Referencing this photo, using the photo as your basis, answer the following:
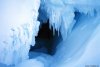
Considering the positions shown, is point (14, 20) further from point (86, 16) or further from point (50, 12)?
point (86, 16)

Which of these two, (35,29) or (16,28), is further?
(35,29)

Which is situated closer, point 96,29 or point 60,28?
point 96,29

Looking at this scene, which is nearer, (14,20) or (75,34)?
(14,20)

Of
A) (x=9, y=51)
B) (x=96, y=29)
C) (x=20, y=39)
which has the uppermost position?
(x=96, y=29)

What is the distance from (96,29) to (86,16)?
548mm

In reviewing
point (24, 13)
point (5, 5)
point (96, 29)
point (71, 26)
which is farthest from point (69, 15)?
point (5, 5)

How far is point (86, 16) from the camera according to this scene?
394cm

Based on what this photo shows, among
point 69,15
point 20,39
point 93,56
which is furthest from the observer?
point 69,15

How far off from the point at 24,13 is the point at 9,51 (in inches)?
31.2

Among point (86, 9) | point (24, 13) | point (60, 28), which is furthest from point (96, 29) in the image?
point (24, 13)

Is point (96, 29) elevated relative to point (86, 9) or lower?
lower

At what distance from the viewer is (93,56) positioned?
10.8 feet

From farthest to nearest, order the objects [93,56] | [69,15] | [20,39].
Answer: [69,15], [20,39], [93,56]

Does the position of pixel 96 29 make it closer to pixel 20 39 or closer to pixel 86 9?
pixel 86 9
